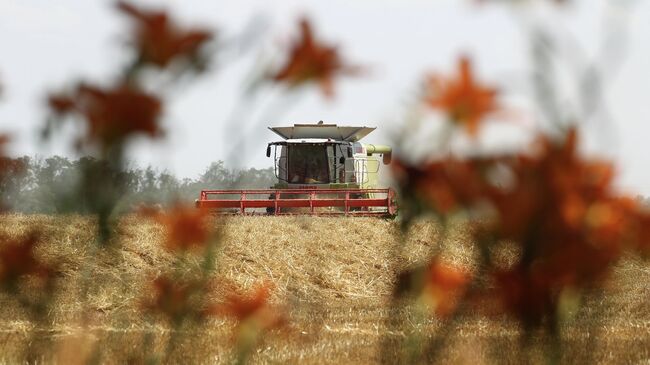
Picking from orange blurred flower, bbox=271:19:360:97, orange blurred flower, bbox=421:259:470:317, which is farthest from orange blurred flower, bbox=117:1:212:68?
orange blurred flower, bbox=421:259:470:317

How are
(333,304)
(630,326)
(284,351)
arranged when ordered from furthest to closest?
1. (333,304)
2. (630,326)
3. (284,351)

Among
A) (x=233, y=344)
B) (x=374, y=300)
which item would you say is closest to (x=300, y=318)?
(x=233, y=344)

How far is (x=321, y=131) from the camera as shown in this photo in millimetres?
21422

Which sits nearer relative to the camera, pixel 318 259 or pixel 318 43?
pixel 318 43

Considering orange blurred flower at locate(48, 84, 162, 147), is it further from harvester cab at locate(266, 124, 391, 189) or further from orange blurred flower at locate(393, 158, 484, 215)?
harvester cab at locate(266, 124, 391, 189)

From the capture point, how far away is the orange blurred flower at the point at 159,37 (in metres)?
1.63

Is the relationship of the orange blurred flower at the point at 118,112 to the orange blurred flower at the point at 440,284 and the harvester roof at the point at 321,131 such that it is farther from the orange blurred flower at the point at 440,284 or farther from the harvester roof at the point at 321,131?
the harvester roof at the point at 321,131

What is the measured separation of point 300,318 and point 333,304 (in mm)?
2997

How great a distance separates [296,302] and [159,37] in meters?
9.52

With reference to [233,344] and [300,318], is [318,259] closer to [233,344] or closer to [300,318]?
[300,318]

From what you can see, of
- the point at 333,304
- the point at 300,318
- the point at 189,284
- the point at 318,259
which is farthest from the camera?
the point at 318,259

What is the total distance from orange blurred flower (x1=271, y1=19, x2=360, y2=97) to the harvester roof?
19.1 m

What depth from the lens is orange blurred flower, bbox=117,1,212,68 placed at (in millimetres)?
1632

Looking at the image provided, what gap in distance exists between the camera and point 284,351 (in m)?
5.58
